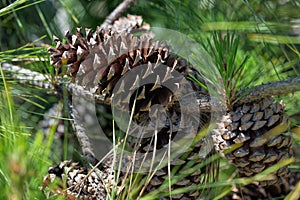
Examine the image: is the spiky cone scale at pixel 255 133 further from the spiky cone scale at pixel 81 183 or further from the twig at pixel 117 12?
the twig at pixel 117 12

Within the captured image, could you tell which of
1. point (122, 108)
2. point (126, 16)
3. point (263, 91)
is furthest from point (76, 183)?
point (126, 16)

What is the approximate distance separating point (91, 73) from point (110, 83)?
0.10ft

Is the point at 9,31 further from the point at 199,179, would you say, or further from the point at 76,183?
the point at 199,179

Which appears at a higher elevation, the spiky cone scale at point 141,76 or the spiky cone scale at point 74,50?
the spiky cone scale at point 74,50

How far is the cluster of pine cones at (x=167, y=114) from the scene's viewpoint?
2.14 ft

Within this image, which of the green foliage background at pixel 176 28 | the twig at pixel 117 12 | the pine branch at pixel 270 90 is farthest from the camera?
the twig at pixel 117 12

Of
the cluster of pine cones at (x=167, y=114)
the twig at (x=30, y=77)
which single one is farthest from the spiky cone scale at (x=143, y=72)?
the twig at (x=30, y=77)

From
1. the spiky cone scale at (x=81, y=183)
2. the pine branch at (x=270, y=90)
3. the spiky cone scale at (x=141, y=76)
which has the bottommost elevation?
the spiky cone scale at (x=81, y=183)

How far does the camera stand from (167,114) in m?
0.68

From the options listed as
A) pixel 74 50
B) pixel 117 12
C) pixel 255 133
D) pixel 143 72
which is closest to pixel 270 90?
pixel 255 133

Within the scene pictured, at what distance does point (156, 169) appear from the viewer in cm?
63

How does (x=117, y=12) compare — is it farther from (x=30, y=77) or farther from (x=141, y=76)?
(x=141, y=76)

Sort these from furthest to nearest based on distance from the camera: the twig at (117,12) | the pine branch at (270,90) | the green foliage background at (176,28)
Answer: the twig at (117,12) < the green foliage background at (176,28) < the pine branch at (270,90)

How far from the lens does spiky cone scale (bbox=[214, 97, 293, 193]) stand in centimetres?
68
